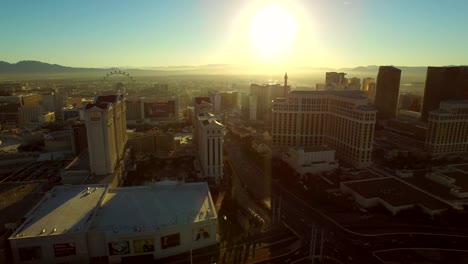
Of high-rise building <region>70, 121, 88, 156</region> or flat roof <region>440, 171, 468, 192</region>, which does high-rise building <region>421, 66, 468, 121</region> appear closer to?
flat roof <region>440, 171, 468, 192</region>

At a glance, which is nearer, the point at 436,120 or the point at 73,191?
the point at 73,191

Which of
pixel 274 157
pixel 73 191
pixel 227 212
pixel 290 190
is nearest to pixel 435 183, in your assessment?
pixel 290 190

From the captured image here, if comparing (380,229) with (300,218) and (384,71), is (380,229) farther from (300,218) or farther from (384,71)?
(384,71)

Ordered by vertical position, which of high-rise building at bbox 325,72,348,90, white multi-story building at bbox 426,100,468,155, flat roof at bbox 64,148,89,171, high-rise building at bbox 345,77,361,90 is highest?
high-rise building at bbox 325,72,348,90

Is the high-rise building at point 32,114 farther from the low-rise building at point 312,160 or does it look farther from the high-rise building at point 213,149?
the low-rise building at point 312,160

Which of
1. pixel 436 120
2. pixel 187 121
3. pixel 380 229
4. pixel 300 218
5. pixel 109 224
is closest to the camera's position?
pixel 109 224

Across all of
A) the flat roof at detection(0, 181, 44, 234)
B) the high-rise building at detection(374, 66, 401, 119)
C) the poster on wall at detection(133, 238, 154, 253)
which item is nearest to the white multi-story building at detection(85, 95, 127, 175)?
the flat roof at detection(0, 181, 44, 234)
